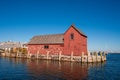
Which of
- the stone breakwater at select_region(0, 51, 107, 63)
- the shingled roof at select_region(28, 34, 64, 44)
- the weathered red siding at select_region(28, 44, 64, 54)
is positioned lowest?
the stone breakwater at select_region(0, 51, 107, 63)

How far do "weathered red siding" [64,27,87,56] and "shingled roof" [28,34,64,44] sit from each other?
101 inches

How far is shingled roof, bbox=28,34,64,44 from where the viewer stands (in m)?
55.5

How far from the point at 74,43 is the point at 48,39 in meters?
11.3

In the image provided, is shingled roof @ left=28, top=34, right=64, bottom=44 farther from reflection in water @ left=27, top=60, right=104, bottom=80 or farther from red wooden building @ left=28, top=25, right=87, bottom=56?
reflection in water @ left=27, top=60, right=104, bottom=80

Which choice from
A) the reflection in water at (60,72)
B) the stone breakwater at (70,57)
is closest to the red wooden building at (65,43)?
the stone breakwater at (70,57)

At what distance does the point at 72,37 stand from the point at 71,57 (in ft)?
23.5

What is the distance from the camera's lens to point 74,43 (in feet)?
168

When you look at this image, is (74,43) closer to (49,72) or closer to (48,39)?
(48,39)

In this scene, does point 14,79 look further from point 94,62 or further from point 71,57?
point 94,62

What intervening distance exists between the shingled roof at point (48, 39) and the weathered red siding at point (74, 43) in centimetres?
257

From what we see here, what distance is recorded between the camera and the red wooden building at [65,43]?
5112cm

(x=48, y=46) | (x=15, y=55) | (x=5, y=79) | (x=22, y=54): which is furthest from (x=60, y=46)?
(x=5, y=79)

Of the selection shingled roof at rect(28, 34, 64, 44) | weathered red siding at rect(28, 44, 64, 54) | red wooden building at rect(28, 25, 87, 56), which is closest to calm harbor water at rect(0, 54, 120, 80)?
red wooden building at rect(28, 25, 87, 56)

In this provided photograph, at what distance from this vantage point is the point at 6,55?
68.0m
